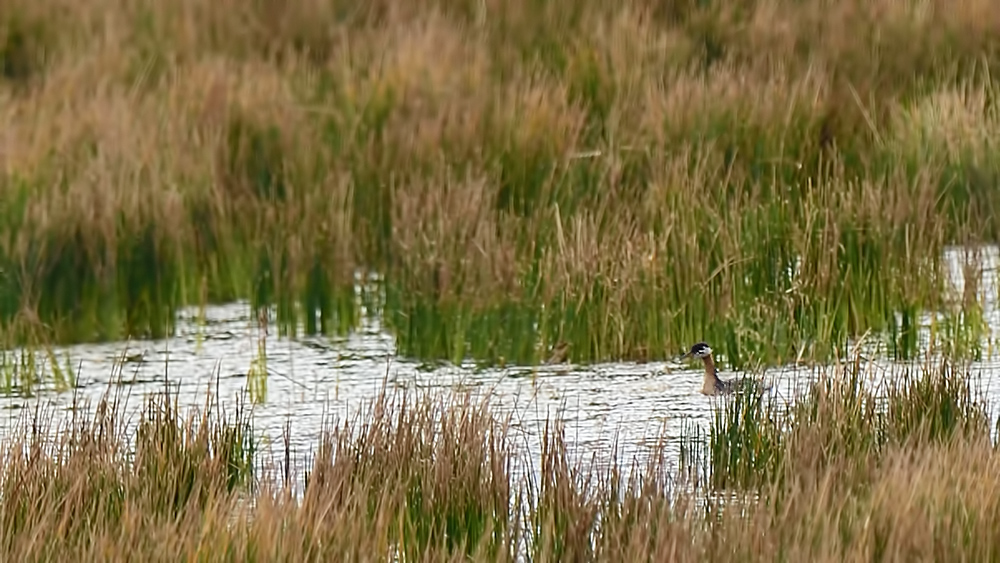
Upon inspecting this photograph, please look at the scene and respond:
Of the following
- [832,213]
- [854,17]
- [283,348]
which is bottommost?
[283,348]

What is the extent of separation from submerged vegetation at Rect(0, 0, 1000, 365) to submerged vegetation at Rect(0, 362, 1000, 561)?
1357 millimetres

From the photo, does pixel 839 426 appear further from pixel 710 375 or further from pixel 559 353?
pixel 559 353

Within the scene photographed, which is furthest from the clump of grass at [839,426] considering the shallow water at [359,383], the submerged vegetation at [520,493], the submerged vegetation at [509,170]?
the submerged vegetation at [509,170]

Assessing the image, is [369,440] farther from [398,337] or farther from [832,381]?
[398,337]

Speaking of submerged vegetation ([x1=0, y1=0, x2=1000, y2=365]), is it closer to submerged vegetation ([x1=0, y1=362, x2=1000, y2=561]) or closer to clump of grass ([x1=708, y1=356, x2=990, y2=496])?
clump of grass ([x1=708, y1=356, x2=990, y2=496])

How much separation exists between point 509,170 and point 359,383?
1988 millimetres

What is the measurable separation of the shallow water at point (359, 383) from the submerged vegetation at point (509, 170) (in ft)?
0.45

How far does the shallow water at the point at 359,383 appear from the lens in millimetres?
4680

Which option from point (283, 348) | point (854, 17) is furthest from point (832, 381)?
point (854, 17)

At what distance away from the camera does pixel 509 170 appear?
7.24 meters

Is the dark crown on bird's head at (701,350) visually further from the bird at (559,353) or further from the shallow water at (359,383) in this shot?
the bird at (559,353)

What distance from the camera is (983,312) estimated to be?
18.7 feet

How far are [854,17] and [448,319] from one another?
378 cm

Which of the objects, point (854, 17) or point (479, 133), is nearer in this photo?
point (479, 133)
